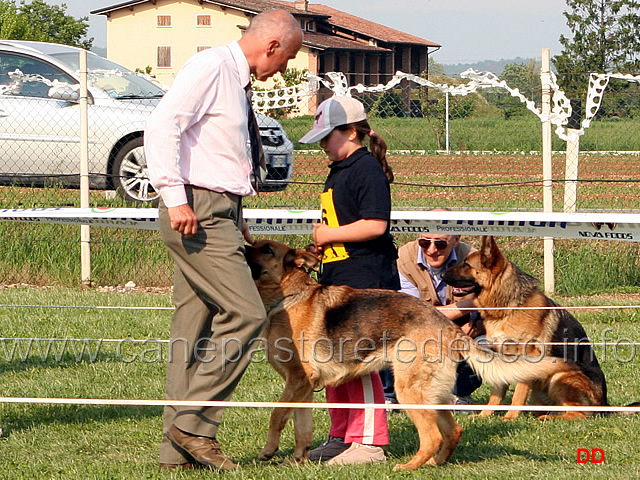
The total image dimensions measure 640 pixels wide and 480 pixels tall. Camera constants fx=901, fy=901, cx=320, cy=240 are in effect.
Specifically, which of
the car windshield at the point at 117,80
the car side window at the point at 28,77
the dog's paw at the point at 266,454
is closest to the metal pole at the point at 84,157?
the car windshield at the point at 117,80

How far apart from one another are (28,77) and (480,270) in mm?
6971

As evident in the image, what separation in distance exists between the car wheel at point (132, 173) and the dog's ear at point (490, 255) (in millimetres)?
5427

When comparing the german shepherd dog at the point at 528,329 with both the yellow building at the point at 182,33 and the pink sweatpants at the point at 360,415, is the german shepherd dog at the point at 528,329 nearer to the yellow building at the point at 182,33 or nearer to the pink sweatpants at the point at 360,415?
the pink sweatpants at the point at 360,415

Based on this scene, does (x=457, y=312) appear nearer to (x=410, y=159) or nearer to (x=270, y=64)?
(x=270, y=64)

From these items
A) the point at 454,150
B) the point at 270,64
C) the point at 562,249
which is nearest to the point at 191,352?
the point at 270,64

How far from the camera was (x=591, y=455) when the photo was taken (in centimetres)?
471

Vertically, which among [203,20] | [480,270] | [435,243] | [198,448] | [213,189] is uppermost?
[203,20]

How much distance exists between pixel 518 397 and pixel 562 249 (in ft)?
14.8

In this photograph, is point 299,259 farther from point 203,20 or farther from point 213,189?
point 203,20

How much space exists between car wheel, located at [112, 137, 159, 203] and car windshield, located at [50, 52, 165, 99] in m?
0.75

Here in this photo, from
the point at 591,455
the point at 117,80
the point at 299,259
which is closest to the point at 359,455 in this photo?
the point at 299,259

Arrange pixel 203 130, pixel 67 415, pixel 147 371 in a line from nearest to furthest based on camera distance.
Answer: pixel 203 130, pixel 67 415, pixel 147 371

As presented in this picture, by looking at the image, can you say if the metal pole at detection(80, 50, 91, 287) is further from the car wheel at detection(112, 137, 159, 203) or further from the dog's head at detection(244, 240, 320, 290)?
the dog's head at detection(244, 240, 320, 290)

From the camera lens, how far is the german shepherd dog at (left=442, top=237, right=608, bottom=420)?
5660 millimetres
